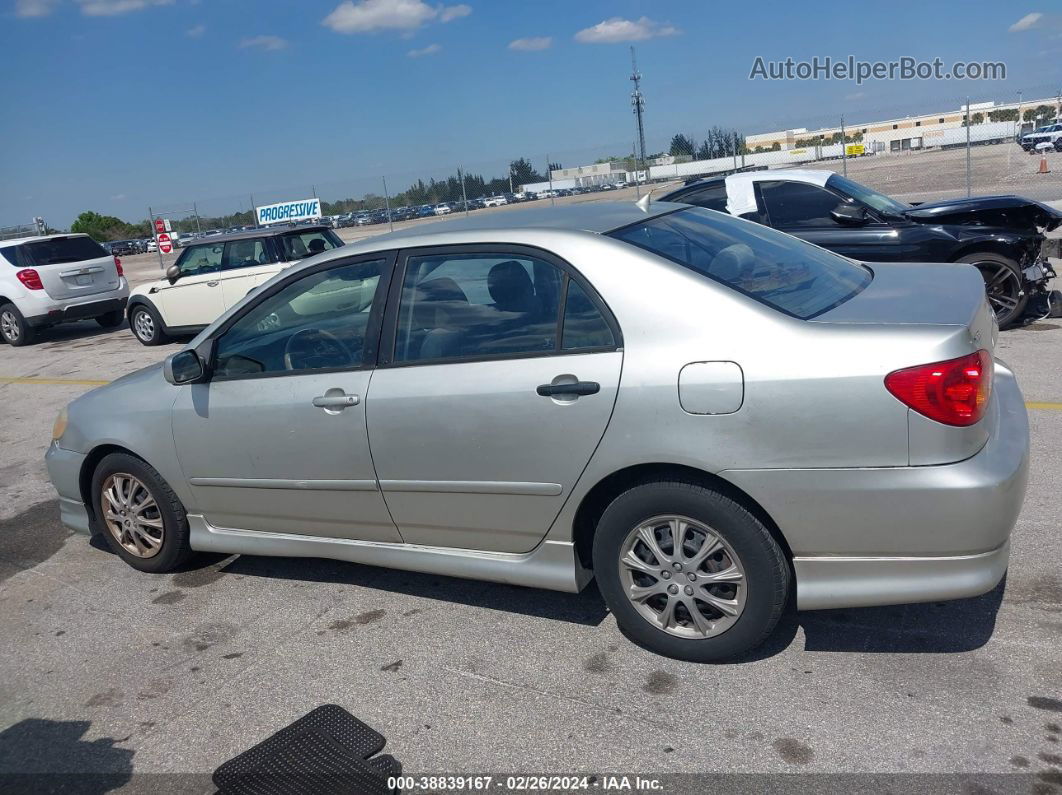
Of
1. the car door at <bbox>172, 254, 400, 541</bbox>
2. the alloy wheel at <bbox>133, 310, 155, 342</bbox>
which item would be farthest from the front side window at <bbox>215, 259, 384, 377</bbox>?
the alloy wheel at <bbox>133, 310, 155, 342</bbox>

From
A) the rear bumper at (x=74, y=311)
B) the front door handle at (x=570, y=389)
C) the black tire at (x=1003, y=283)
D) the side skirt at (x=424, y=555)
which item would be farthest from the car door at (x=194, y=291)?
the front door handle at (x=570, y=389)

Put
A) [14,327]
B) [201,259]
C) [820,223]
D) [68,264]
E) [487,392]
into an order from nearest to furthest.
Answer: [487,392], [820,223], [201,259], [68,264], [14,327]

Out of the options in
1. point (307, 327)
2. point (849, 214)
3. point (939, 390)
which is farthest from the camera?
point (849, 214)

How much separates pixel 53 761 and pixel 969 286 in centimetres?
391

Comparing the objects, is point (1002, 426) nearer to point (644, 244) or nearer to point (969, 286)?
point (969, 286)

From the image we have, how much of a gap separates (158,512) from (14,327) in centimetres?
1216

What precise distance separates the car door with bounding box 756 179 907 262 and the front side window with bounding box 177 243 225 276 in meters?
7.56

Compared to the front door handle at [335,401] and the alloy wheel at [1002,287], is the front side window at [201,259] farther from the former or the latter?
the front door handle at [335,401]

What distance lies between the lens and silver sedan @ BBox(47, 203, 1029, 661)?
3.03 m

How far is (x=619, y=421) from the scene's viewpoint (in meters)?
3.30

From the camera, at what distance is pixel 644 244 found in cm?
362

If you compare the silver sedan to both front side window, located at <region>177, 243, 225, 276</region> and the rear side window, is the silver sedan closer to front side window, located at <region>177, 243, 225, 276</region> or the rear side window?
the rear side window

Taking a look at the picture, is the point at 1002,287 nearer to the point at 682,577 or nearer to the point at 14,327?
the point at 682,577

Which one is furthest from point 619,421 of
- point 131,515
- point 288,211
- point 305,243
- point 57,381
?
point 288,211
